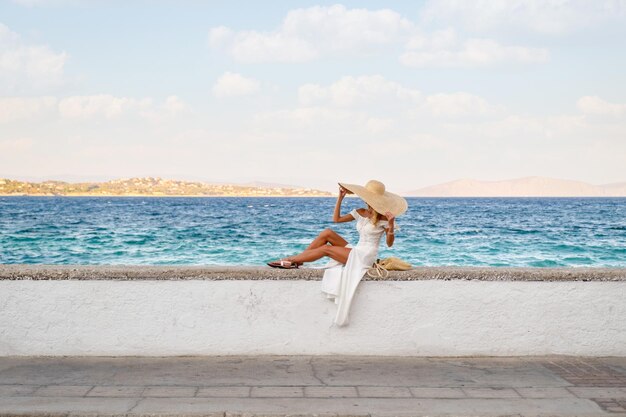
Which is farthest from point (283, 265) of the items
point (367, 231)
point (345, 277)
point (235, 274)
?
point (367, 231)

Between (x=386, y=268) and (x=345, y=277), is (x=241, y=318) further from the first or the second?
(x=386, y=268)

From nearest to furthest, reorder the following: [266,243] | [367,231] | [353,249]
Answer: [353,249] < [367,231] < [266,243]

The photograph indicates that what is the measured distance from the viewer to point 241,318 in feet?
20.6

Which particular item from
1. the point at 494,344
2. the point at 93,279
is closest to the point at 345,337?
the point at 494,344

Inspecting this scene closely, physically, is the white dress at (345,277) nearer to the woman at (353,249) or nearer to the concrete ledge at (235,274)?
the woman at (353,249)

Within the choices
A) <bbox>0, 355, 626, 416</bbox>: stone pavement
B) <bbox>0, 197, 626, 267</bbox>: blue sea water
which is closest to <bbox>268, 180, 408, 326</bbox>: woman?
<bbox>0, 355, 626, 416</bbox>: stone pavement

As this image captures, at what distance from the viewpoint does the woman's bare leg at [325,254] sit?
652 cm

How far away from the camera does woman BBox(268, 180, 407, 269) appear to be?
652cm

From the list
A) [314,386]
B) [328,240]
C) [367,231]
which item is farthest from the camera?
[328,240]

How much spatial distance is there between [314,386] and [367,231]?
73.8 inches

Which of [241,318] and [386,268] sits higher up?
[386,268]

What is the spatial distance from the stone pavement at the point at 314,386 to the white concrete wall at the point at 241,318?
127 millimetres

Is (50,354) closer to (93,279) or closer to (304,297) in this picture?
(93,279)

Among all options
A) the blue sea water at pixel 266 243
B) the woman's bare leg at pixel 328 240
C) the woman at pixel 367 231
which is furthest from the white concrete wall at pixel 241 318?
the blue sea water at pixel 266 243
